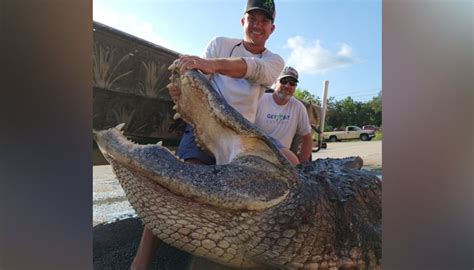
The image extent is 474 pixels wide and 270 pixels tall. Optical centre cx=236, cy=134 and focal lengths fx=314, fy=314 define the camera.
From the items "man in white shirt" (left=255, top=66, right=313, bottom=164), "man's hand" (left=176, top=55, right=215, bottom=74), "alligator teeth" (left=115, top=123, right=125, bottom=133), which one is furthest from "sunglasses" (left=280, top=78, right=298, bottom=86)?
"alligator teeth" (left=115, top=123, right=125, bottom=133)

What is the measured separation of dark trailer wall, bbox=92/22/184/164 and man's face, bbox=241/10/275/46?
254 millimetres

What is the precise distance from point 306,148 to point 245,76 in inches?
14.7

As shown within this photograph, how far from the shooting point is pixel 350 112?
3.43 feet

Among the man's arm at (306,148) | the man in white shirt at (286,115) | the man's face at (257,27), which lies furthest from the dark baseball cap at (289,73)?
the man's arm at (306,148)

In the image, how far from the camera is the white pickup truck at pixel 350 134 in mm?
995

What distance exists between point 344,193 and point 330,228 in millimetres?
207

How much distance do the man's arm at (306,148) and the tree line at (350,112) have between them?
0.08 metres

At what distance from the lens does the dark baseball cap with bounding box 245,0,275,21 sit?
0.99 m

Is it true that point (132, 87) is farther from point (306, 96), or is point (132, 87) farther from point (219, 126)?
point (306, 96)

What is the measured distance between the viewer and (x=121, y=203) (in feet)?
3.15

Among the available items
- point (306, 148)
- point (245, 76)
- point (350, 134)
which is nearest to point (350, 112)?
point (350, 134)

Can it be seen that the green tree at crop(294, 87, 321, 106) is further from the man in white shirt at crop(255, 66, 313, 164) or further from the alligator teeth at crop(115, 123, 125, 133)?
the alligator teeth at crop(115, 123, 125, 133)
